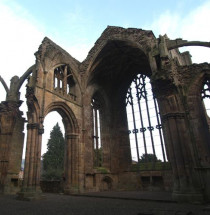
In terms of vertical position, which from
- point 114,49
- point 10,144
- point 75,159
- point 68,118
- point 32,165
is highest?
point 114,49

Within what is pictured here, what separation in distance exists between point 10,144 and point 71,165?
3.92 meters

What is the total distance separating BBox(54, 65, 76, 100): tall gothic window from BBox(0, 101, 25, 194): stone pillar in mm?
2943

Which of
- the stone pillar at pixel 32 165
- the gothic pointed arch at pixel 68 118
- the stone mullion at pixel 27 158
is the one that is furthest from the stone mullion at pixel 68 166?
the stone mullion at pixel 27 158

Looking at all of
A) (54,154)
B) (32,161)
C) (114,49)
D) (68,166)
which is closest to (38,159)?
(32,161)

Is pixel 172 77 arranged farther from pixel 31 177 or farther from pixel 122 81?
pixel 122 81

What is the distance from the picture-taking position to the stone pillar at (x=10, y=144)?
10922 mm

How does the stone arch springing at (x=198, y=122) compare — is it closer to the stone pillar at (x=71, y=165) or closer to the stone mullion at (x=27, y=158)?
the stone pillar at (x=71, y=165)

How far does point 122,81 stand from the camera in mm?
17016

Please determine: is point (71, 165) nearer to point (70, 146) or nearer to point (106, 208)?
point (70, 146)

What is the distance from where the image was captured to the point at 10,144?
11609mm

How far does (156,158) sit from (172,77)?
23.9ft

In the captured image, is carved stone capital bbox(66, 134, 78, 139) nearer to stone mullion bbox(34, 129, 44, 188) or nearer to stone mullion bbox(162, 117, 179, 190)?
stone mullion bbox(34, 129, 44, 188)

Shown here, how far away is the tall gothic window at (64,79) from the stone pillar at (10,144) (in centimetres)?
294

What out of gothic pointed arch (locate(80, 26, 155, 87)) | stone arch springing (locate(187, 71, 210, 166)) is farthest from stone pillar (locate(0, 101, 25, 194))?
stone arch springing (locate(187, 71, 210, 166))
